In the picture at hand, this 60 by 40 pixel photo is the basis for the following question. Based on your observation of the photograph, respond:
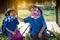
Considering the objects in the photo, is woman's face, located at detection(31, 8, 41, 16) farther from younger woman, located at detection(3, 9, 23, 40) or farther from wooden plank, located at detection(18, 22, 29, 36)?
younger woman, located at detection(3, 9, 23, 40)

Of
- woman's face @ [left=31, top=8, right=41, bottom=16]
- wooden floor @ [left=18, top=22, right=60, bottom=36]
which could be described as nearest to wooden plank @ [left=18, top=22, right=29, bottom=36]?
wooden floor @ [left=18, top=22, right=60, bottom=36]

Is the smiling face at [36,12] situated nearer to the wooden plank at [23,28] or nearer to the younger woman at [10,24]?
the wooden plank at [23,28]

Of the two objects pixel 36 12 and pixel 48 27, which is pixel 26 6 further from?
pixel 48 27

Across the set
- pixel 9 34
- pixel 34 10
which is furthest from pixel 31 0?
pixel 9 34

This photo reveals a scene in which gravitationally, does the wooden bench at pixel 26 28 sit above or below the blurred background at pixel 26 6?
below

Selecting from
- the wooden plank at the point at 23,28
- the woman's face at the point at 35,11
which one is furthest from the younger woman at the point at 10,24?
the woman's face at the point at 35,11

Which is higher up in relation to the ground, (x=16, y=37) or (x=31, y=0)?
(x=31, y=0)

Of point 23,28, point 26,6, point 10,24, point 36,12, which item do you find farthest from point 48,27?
point 10,24

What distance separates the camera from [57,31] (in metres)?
11.0

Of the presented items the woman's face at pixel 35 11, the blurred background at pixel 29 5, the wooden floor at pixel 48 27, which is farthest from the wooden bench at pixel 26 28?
the woman's face at pixel 35 11

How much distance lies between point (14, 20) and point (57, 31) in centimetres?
99

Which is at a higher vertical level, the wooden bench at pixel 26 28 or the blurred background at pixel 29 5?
the blurred background at pixel 29 5

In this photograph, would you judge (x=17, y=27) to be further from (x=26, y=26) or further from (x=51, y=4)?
(x=51, y=4)

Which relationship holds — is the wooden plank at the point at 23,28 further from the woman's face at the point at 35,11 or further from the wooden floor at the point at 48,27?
the woman's face at the point at 35,11
